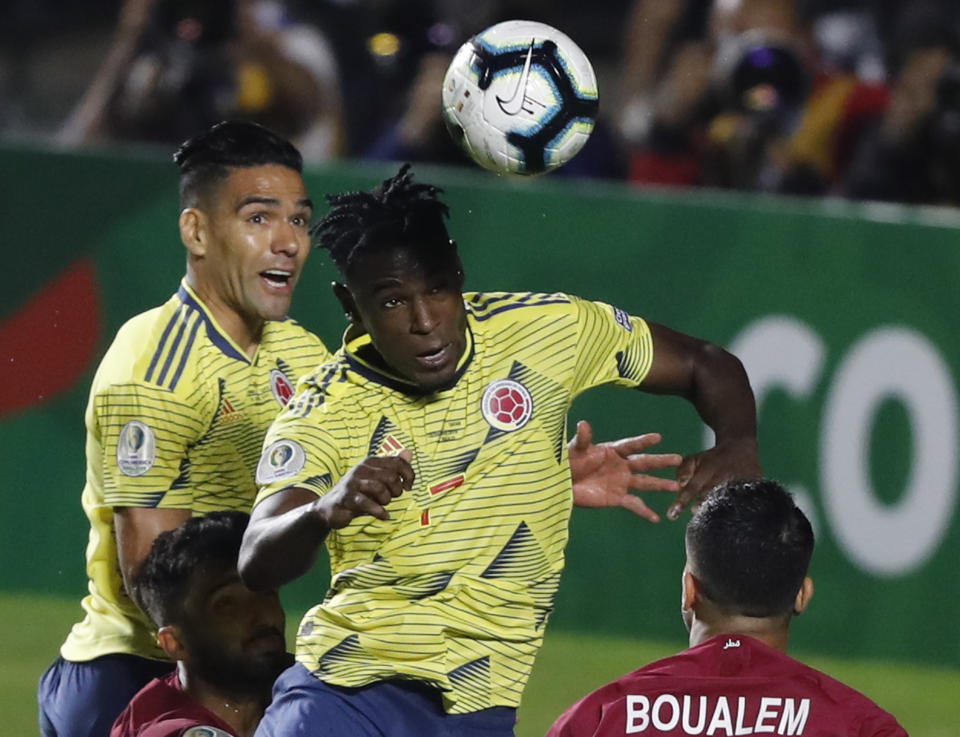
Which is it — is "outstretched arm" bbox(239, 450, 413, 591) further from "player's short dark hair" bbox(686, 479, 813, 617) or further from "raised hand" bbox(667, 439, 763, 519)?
"raised hand" bbox(667, 439, 763, 519)

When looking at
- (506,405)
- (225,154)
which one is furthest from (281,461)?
(225,154)

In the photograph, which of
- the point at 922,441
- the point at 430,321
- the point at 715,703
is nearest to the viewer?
the point at 715,703

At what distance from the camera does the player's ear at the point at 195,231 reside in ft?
19.7

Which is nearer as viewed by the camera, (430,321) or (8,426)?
(430,321)

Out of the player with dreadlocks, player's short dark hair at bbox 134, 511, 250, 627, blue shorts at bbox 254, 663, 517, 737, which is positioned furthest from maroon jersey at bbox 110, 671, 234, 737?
the player with dreadlocks

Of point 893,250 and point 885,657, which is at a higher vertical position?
point 893,250

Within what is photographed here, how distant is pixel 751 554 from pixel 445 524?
2.90ft

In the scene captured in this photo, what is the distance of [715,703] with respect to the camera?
416 centimetres

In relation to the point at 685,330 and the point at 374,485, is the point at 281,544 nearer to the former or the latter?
the point at 374,485

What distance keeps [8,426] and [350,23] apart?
4.31m

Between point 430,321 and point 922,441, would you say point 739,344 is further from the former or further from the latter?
point 430,321

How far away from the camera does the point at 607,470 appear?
5.54 m

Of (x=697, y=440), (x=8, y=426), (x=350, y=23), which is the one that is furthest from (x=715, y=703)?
(x=350, y=23)

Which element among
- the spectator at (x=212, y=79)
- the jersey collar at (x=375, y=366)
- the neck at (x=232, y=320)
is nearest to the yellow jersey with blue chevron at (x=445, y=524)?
the jersey collar at (x=375, y=366)
